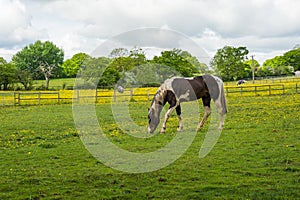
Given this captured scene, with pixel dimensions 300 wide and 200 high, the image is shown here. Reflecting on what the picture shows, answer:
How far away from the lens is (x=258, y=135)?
11.8 metres

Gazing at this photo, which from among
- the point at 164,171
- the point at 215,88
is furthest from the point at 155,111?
the point at 164,171

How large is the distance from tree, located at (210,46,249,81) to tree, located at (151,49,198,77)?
62087 mm

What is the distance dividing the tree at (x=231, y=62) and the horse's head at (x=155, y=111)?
72.2 meters

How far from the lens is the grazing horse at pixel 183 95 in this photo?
518 inches

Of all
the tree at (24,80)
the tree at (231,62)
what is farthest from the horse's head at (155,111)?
the tree at (231,62)

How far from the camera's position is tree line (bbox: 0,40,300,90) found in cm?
2128

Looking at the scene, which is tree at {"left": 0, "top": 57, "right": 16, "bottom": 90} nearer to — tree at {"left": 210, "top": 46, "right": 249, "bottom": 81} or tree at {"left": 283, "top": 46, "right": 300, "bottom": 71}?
tree at {"left": 210, "top": 46, "right": 249, "bottom": 81}

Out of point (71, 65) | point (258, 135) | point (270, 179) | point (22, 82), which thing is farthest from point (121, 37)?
point (71, 65)

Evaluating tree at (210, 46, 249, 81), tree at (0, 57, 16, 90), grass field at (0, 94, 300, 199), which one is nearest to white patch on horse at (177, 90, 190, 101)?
grass field at (0, 94, 300, 199)

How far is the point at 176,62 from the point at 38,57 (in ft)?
265

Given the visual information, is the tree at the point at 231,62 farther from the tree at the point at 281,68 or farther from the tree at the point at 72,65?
the tree at the point at 72,65

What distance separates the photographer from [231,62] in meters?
87.7

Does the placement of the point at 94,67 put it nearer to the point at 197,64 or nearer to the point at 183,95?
the point at 197,64

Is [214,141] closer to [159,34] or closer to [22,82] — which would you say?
[159,34]
